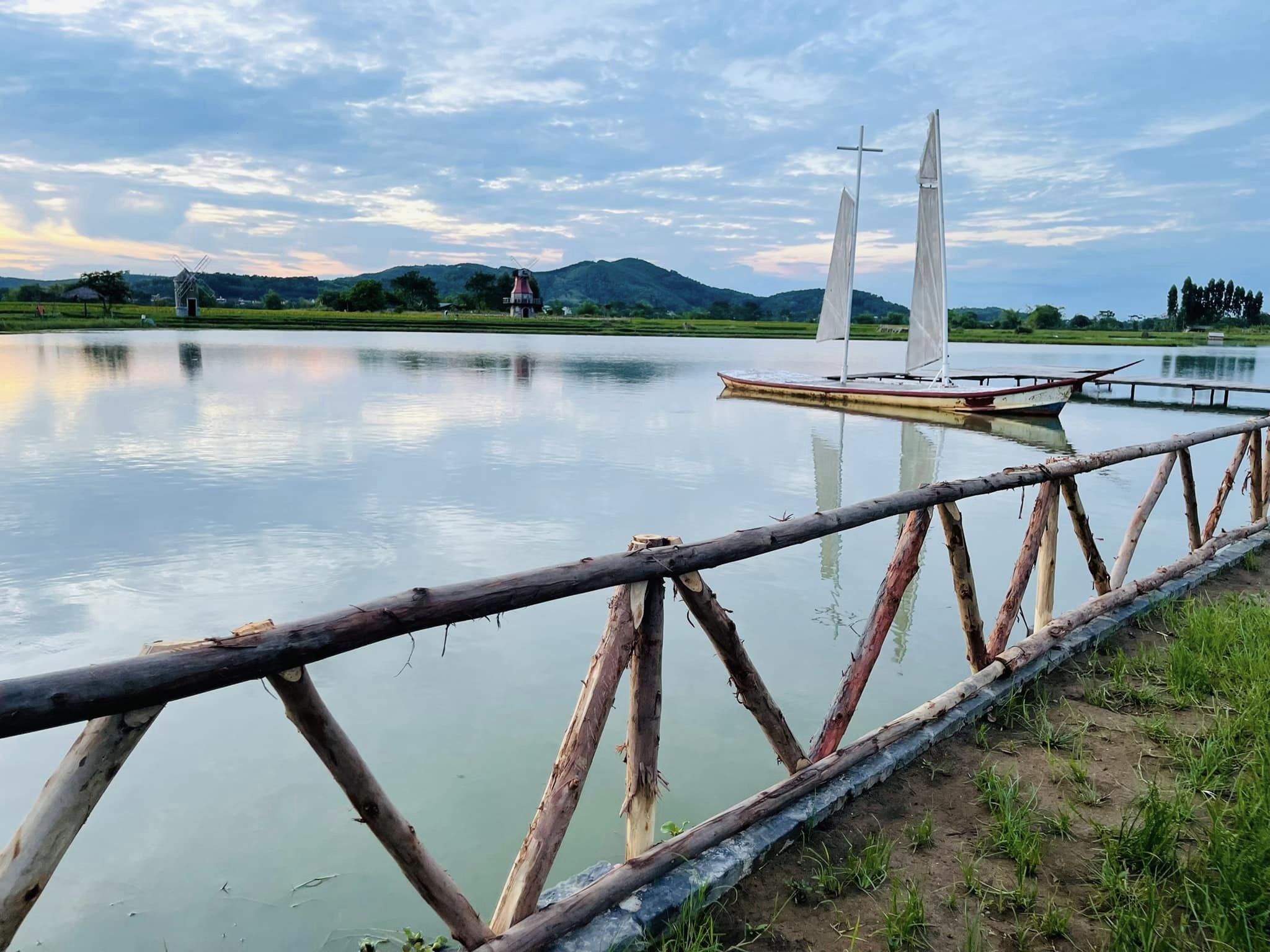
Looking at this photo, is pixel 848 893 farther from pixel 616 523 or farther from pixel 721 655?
pixel 616 523

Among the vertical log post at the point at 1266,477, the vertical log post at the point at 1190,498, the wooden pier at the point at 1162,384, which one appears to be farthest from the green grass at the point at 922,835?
the wooden pier at the point at 1162,384

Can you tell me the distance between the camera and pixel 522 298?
108188 mm

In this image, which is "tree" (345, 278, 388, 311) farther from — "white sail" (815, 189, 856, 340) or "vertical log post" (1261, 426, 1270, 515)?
"vertical log post" (1261, 426, 1270, 515)

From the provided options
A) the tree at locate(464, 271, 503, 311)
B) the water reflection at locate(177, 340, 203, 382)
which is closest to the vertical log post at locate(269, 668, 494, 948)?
the water reflection at locate(177, 340, 203, 382)

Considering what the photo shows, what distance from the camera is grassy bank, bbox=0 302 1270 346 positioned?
74.2m

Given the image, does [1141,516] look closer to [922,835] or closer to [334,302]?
[922,835]

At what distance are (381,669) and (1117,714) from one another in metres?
4.67

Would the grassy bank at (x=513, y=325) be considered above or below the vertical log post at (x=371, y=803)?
above

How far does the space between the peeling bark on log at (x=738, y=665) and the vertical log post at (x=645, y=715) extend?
0.40 feet

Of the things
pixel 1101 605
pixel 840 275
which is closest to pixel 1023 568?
pixel 1101 605

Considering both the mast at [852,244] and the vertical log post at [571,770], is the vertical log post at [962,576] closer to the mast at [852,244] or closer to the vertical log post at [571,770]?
the vertical log post at [571,770]

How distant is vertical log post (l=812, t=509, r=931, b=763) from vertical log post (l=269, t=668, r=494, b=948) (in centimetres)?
171

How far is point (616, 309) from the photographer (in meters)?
117

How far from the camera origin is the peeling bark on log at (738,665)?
9.26 ft
